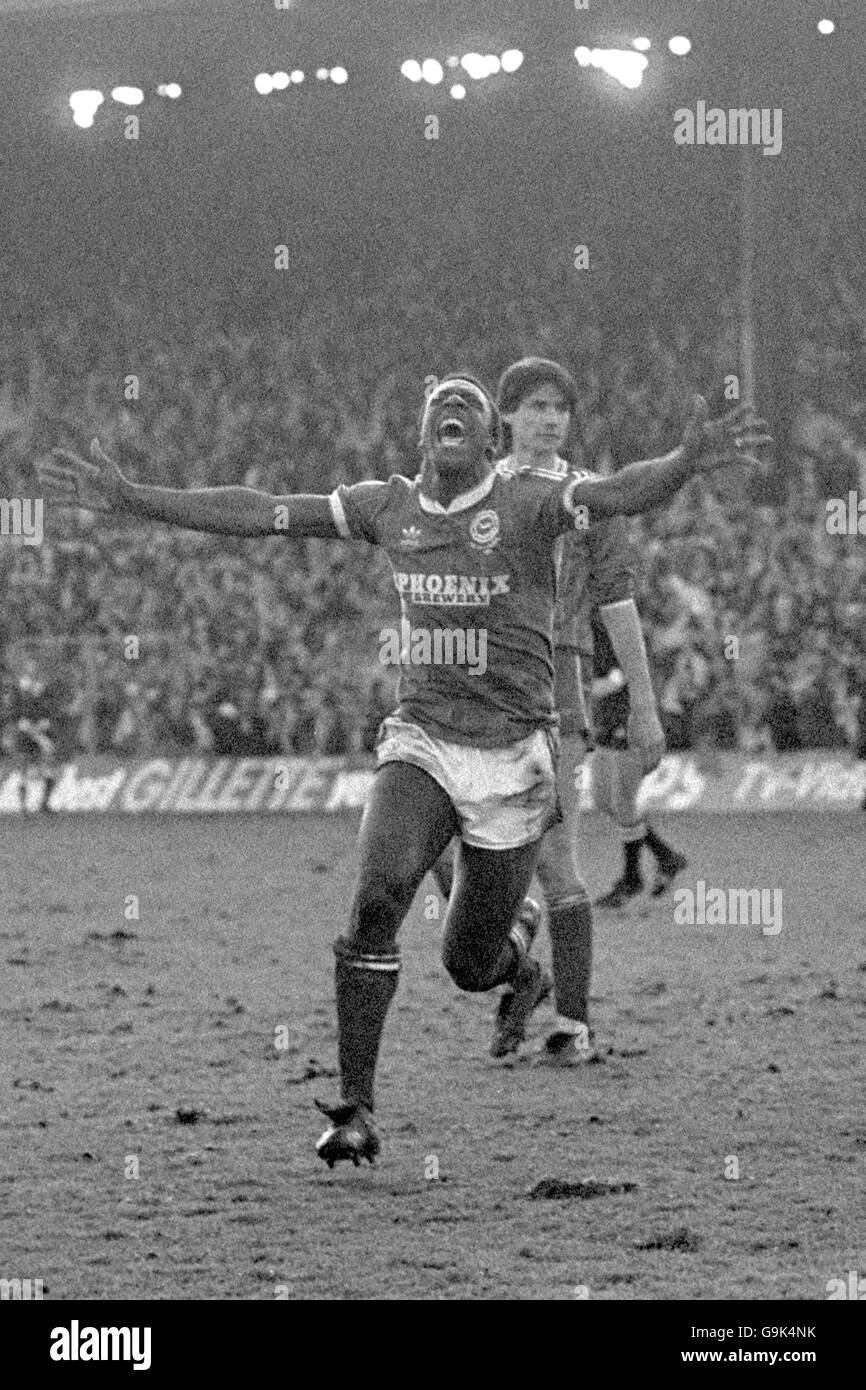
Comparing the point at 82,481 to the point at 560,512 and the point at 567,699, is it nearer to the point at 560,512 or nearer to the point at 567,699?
the point at 560,512

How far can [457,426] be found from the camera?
640 centimetres

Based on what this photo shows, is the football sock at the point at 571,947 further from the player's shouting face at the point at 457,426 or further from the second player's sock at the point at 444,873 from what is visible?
the player's shouting face at the point at 457,426

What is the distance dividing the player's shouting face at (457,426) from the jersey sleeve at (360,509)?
19 centimetres

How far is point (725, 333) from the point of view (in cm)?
2942

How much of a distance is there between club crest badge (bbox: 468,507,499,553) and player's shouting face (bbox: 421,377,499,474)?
0.16 m

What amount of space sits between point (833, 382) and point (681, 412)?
6.38ft

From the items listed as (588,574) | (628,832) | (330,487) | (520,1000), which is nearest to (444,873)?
(520,1000)

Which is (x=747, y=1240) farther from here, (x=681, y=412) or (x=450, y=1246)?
(x=681, y=412)

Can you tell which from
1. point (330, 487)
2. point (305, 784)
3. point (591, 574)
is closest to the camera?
point (591, 574)

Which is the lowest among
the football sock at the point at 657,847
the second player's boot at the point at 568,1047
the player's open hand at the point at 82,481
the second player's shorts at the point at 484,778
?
the second player's boot at the point at 568,1047

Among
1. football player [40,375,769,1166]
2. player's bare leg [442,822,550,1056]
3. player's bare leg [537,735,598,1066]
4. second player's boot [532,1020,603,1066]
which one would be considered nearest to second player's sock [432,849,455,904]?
player's bare leg [537,735,598,1066]

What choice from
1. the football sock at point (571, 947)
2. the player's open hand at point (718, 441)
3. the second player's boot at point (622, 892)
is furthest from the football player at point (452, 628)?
the second player's boot at point (622, 892)

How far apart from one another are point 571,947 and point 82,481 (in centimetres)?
260

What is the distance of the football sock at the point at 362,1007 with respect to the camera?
20.4 ft
